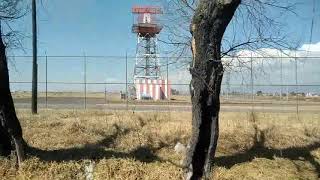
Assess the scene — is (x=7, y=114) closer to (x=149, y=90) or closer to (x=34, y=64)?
(x=34, y=64)

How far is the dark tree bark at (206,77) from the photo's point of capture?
12078mm

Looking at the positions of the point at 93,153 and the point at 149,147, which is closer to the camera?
the point at 93,153

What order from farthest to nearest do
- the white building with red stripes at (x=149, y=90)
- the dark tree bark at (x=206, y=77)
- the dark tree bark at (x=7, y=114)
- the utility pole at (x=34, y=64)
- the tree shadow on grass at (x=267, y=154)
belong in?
the white building with red stripes at (x=149, y=90) < the utility pole at (x=34, y=64) < the tree shadow on grass at (x=267, y=154) < the dark tree bark at (x=7, y=114) < the dark tree bark at (x=206, y=77)

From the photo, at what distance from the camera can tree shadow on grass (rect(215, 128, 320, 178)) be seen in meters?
14.8

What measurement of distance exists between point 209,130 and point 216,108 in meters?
0.54

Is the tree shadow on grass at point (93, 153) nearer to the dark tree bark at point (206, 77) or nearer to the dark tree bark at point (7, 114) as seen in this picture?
the dark tree bark at point (7, 114)

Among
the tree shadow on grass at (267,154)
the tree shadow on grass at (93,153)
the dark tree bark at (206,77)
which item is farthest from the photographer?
the tree shadow on grass at (267,154)

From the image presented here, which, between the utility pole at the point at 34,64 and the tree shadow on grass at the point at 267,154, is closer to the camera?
the tree shadow on grass at the point at 267,154

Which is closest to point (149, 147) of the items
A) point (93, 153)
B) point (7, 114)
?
point (93, 153)

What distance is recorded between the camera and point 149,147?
1608 cm

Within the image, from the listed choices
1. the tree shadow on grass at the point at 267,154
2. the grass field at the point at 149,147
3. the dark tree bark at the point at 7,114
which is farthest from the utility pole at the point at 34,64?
the tree shadow on grass at the point at 267,154

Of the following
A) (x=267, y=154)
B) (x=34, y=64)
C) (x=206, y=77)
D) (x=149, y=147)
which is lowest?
(x=267, y=154)

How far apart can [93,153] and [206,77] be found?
4210mm

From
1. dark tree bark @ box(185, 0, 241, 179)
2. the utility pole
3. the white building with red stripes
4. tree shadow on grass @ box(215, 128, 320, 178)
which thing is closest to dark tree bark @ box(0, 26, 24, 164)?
dark tree bark @ box(185, 0, 241, 179)
